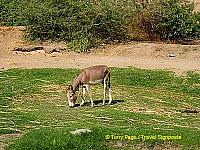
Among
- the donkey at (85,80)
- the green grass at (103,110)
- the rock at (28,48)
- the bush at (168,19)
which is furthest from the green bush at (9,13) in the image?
the donkey at (85,80)

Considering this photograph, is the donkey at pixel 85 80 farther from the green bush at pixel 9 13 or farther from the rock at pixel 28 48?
the green bush at pixel 9 13

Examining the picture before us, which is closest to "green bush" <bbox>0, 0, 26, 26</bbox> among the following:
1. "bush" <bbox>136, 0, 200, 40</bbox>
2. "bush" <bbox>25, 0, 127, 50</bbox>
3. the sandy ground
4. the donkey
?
"bush" <bbox>25, 0, 127, 50</bbox>

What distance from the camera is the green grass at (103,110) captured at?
934 centimetres

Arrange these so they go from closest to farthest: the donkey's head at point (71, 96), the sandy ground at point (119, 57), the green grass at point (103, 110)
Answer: the green grass at point (103, 110) → the donkey's head at point (71, 96) → the sandy ground at point (119, 57)

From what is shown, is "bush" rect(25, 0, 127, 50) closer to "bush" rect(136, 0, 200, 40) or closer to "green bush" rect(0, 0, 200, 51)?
"green bush" rect(0, 0, 200, 51)

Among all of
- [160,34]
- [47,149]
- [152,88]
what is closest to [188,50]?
[160,34]

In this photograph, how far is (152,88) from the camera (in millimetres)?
16516

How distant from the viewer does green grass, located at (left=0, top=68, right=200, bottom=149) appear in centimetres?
934

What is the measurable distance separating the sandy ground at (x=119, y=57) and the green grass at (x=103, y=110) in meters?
1.55

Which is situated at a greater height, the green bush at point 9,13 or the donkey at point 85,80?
the green bush at point 9,13

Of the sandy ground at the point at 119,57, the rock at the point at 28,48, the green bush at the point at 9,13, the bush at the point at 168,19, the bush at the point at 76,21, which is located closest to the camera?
the sandy ground at the point at 119,57

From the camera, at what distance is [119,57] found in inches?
870

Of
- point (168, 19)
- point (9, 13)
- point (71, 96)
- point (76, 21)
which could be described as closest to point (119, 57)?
point (76, 21)

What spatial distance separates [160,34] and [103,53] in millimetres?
3814
